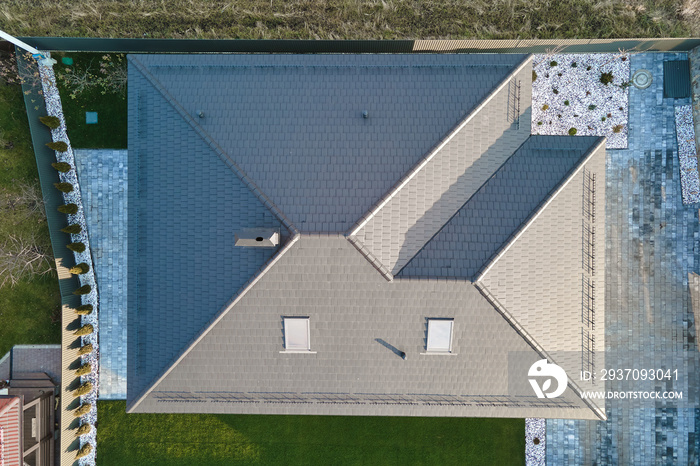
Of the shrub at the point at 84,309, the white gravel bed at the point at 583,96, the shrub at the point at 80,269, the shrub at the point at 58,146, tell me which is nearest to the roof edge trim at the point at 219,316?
the shrub at the point at 84,309

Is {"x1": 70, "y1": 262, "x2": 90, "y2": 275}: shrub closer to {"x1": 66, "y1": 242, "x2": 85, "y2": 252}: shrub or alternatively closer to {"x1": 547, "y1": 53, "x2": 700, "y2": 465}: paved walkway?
{"x1": 66, "y1": 242, "x2": 85, "y2": 252}: shrub

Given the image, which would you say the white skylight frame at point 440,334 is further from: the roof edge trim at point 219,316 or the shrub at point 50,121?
the shrub at point 50,121

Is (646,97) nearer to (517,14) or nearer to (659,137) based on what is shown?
(659,137)

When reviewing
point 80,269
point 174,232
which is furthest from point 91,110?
point 174,232

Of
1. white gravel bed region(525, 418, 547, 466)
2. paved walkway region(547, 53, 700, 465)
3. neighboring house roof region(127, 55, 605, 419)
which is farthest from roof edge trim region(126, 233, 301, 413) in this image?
paved walkway region(547, 53, 700, 465)

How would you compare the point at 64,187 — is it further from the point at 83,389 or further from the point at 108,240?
the point at 83,389

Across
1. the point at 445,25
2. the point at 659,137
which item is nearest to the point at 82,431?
the point at 445,25
